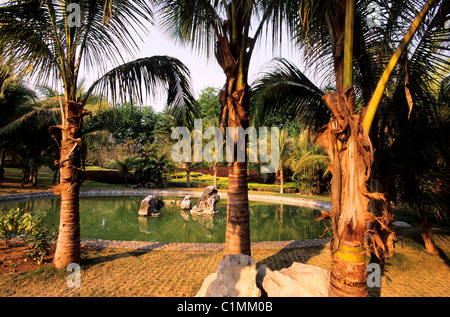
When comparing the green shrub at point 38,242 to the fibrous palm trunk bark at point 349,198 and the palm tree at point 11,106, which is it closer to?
the fibrous palm trunk bark at point 349,198

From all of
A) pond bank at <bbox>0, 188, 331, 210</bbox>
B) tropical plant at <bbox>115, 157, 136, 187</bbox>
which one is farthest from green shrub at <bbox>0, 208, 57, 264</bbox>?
tropical plant at <bbox>115, 157, 136, 187</bbox>

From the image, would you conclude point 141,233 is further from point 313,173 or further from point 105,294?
point 313,173

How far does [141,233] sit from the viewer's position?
8.24 metres

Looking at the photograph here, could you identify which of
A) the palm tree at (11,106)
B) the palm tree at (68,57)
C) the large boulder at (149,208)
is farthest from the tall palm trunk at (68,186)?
the palm tree at (11,106)

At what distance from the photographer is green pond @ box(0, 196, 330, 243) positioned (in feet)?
26.2

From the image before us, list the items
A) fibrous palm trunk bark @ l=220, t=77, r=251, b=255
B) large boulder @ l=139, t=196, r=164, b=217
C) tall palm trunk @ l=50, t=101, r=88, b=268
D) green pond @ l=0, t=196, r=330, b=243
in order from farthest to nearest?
1. large boulder @ l=139, t=196, r=164, b=217
2. green pond @ l=0, t=196, r=330, b=243
3. tall palm trunk @ l=50, t=101, r=88, b=268
4. fibrous palm trunk bark @ l=220, t=77, r=251, b=255

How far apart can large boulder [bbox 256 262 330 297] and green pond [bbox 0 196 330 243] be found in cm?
467

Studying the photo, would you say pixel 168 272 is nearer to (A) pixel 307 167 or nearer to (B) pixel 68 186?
(B) pixel 68 186

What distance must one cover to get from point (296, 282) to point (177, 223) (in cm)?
774

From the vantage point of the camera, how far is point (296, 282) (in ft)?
9.36

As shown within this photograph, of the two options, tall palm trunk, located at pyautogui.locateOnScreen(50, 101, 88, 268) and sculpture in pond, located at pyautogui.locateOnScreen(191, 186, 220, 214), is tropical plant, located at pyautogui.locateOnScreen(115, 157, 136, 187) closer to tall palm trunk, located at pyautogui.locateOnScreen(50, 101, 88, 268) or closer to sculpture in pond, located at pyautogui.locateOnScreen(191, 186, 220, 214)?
sculpture in pond, located at pyautogui.locateOnScreen(191, 186, 220, 214)

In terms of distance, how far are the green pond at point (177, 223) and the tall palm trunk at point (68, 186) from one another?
3358mm

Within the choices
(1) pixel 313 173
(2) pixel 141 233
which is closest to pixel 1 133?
(2) pixel 141 233

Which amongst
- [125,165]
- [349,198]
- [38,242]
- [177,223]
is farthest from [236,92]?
[125,165]
